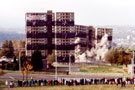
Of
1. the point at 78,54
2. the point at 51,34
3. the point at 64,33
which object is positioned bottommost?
the point at 78,54

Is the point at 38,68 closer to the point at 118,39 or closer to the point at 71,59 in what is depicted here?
the point at 71,59

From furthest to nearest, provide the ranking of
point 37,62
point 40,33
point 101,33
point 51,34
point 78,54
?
point 101,33 → point 78,54 → point 51,34 → point 40,33 → point 37,62

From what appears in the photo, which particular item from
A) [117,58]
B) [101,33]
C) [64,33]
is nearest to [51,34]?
[64,33]

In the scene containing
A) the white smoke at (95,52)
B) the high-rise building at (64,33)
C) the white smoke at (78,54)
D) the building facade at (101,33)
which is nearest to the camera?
the high-rise building at (64,33)

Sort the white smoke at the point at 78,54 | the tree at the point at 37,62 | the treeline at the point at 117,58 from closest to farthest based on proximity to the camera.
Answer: the tree at the point at 37,62 → the treeline at the point at 117,58 → the white smoke at the point at 78,54

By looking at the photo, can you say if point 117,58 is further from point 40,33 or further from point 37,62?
point 37,62

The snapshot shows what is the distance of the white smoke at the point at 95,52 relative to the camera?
282 feet

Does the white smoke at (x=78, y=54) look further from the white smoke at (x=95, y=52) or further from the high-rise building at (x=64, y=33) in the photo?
the high-rise building at (x=64, y=33)

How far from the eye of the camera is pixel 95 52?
295 ft

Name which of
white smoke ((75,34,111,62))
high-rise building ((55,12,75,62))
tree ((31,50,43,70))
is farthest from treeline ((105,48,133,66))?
tree ((31,50,43,70))

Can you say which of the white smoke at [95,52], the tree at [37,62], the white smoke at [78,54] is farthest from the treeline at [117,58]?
the tree at [37,62]

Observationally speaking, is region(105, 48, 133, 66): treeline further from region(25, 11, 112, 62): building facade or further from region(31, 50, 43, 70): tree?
region(31, 50, 43, 70): tree

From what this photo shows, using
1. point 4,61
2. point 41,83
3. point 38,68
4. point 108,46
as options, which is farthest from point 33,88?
A: point 108,46

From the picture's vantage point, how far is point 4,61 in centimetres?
6700
